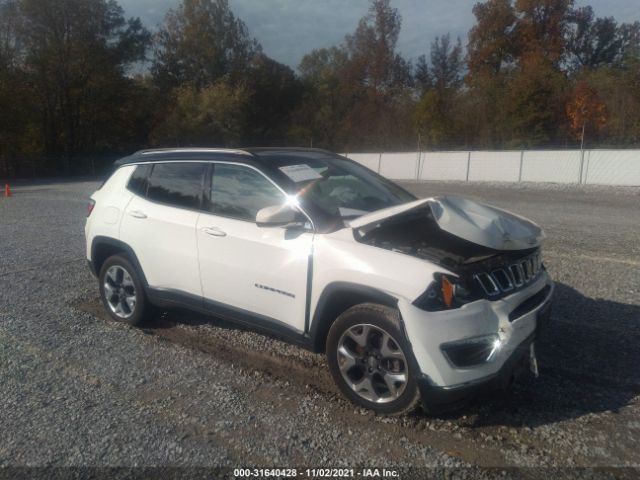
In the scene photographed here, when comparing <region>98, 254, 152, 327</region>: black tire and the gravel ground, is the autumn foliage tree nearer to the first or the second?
the gravel ground

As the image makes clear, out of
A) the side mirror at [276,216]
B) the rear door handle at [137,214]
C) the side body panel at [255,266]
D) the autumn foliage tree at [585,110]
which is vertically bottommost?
the side body panel at [255,266]

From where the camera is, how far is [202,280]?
14.3ft

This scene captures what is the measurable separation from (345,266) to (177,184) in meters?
2.09

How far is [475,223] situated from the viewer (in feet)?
11.2

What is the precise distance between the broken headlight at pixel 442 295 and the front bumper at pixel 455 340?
0.12 feet

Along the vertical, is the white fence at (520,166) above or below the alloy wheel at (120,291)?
above

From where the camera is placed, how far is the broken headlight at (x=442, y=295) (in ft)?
10.1

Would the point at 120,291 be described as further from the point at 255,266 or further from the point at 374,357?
the point at 374,357

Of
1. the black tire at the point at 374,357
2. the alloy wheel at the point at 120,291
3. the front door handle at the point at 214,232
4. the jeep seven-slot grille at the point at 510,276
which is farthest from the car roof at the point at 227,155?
the jeep seven-slot grille at the point at 510,276

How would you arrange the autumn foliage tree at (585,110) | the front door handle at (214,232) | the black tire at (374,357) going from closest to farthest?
the black tire at (374,357)
the front door handle at (214,232)
the autumn foliage tree at (585,110)

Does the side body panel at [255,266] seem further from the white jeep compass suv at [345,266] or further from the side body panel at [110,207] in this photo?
the side body panel at [110,207]

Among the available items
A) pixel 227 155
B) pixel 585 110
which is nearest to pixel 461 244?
pixel 227 155

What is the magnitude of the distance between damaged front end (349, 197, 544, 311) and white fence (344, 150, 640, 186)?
24.9 m

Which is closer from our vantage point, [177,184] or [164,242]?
[164,242]
